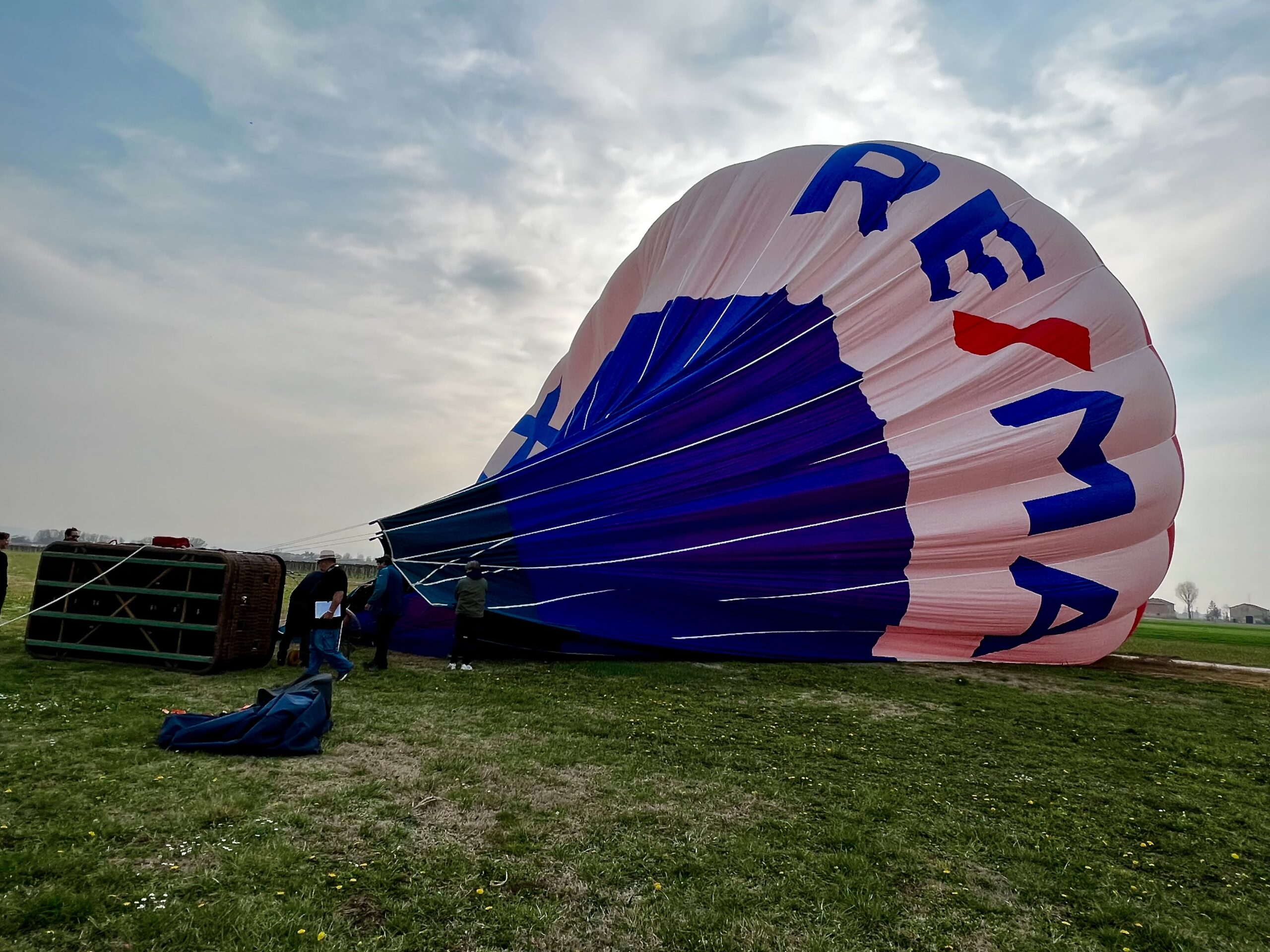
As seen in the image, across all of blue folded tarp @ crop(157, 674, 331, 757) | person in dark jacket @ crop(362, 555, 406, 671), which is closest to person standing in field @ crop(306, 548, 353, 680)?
person in dark jacket @ crop(362, 555, 406, 671)

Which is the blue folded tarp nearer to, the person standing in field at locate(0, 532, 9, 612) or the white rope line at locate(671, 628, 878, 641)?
the white rope line at locate(671, 628, 878, 641)

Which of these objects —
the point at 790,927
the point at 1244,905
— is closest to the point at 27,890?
the point at 790,927

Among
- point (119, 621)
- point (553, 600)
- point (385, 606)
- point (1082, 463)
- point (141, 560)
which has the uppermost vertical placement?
point (1082, 463)

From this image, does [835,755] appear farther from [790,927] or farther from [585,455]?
[585,455]

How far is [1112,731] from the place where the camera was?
6.39m

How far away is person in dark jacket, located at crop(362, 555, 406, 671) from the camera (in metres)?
7.45

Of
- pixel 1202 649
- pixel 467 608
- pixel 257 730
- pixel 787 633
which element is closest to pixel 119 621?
pixel 467 608

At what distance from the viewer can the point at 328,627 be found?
6.80m

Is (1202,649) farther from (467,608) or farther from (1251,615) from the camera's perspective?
(1251,615)

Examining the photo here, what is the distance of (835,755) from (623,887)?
2.44 metres

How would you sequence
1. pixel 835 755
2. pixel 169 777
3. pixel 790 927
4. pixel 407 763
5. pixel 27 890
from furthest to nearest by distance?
pixel 835 755 < pixel 407 763 < pixel 169 777 < pixel 790 927 < pixel 27 890

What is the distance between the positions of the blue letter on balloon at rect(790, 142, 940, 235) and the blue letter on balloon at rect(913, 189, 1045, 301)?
48 centimetres

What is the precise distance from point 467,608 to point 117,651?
297cm

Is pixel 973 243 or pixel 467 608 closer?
pixel 467 608
